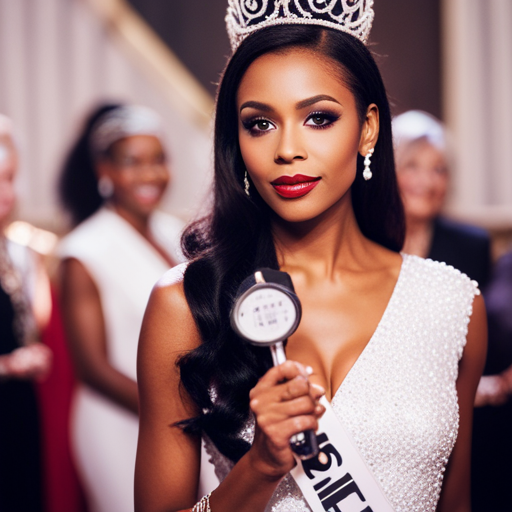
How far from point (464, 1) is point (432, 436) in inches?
134

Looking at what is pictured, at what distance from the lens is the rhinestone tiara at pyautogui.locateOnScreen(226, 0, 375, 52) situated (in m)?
1.31

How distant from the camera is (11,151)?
300cm

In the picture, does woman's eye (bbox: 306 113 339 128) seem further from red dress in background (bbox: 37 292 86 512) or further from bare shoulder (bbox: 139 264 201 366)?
red dress in background (bbox: 37 292 86 512)

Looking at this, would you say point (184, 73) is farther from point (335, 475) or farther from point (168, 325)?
point (335, 475)

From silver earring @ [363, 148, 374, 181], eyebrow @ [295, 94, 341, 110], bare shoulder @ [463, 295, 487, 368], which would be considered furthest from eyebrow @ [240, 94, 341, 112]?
bare shoulder @ [463, 295, 487, 368]

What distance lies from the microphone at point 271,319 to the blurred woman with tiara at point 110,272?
1.70 m

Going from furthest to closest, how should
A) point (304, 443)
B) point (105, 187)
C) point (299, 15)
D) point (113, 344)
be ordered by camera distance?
point (105, 187)
point (113, 344)
point (299, 15)
point (304, 443)

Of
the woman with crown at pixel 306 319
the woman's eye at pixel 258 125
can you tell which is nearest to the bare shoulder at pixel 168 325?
the woman with crown at pixel 306 319

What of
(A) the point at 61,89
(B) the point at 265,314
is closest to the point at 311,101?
(B) the point at 265,314

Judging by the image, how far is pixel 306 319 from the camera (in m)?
1.41

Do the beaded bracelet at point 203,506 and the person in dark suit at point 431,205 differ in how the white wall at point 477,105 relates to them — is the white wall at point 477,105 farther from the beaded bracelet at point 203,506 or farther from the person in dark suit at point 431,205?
the beaded bracelet at point 203,506

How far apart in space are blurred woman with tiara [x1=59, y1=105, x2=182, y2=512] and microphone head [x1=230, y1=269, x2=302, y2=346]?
66.9 inches

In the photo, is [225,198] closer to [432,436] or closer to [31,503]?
[432,436]

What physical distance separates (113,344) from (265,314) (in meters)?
1.86
